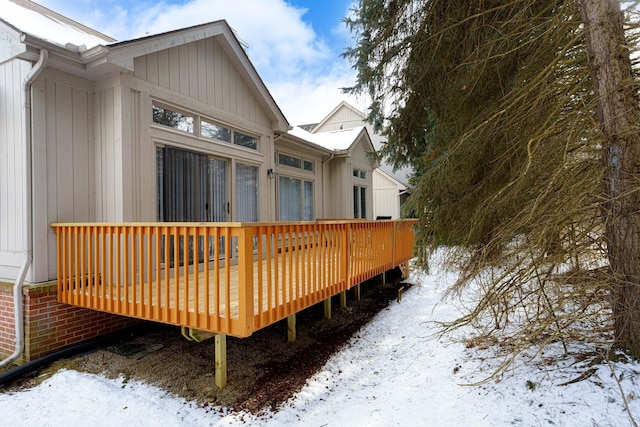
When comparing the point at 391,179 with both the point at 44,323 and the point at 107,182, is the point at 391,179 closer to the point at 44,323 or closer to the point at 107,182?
the point at 107,182

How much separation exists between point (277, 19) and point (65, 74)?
7.15 m

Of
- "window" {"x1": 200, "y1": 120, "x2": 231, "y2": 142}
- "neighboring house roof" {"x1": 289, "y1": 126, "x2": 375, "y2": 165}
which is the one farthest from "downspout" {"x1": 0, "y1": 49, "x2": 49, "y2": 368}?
"neighboring house roof" {"x1": 289, "y1": 126, "x2": 375, "y2": 165}

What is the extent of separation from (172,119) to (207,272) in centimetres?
300

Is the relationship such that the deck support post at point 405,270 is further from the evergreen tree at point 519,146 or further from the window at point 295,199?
the evergreen tree at point 519,146

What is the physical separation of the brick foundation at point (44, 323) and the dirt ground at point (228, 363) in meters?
0.30

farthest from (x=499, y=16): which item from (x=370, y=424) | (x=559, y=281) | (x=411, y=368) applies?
(x=370, y=424)

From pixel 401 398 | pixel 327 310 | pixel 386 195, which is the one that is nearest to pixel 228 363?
pixel 401 398

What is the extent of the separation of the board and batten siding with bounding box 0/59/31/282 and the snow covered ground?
1.71m

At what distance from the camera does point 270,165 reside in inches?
276

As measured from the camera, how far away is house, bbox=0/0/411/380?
3525mm

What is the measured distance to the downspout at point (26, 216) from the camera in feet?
12.0

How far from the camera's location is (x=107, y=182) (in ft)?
14.3

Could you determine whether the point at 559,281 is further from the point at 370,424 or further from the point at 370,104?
A: the point at 370,104

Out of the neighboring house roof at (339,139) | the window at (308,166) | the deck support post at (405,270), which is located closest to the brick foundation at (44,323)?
the window at (308,166)
